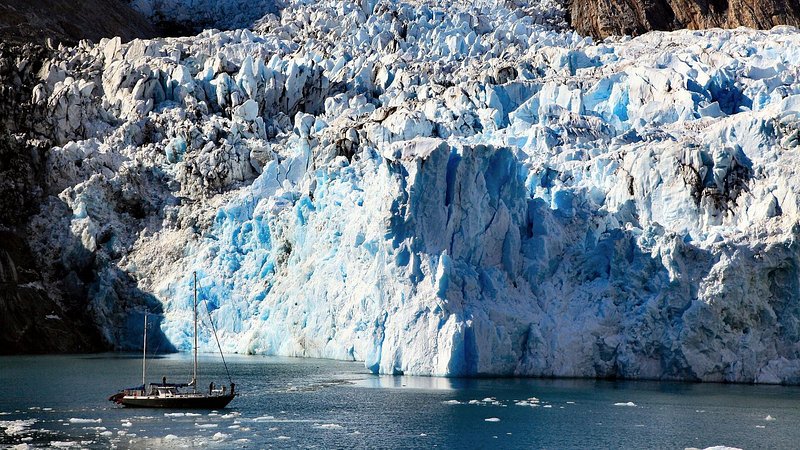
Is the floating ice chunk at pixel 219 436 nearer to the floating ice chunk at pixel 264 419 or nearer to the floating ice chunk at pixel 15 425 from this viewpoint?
the floating ice chunk at pixel 264 419

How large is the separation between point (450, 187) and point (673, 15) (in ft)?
139

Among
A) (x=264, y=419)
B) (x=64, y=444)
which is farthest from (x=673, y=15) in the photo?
(x=64, y=444)

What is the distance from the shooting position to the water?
26.5m

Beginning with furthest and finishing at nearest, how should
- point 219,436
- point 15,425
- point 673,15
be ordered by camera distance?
1. point 673,15
2. point 15,425
3. point 219,436

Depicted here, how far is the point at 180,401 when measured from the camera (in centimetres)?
3266

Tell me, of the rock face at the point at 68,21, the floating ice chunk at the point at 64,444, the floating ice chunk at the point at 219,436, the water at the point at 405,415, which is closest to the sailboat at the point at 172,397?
the water at the point at 405,415

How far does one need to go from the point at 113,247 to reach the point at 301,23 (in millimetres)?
21085

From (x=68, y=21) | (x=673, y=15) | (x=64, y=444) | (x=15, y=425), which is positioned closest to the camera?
(x=64, y=444)

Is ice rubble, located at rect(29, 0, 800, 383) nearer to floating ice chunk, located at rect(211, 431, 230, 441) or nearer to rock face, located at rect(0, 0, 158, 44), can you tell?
rock face, located at rect(0, 0, 158, 44)

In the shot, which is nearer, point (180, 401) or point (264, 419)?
point (264, 419)

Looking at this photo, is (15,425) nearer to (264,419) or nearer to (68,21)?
(264,419)

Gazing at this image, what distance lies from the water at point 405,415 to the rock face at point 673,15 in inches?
1559

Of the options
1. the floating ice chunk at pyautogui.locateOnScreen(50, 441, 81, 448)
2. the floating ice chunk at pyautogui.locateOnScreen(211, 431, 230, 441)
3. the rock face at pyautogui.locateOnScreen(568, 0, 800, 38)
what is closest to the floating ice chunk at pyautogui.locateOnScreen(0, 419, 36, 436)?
the floating ice chunk at pyautogui.locateOnScreen(50, 441, 81, 448)

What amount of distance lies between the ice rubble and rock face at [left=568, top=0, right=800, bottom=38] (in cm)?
285
